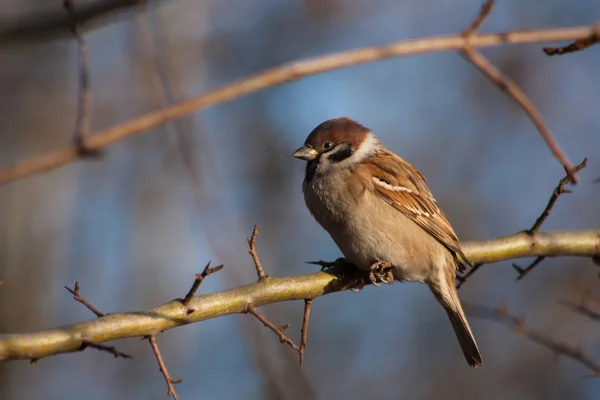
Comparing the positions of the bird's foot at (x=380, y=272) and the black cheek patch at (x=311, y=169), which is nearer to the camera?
the bird's foot at (x=380, y=272)

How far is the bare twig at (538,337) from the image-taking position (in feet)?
10.7

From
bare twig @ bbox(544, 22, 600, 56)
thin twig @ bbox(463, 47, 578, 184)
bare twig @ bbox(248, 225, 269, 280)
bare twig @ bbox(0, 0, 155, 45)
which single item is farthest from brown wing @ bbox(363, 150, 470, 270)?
bare twig @ bbox(0, 0, 155, 45)

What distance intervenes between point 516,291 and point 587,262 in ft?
2.86

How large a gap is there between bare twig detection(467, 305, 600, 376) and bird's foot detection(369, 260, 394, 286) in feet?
1.78

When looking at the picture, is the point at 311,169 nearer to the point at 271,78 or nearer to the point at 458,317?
the point at 458,317

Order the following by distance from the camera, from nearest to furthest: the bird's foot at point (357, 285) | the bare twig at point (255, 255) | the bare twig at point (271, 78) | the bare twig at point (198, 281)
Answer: the bare twig at point (271, 78) → the bare twig at point (198, 281) → the bare twig at point (255, 255) → the bird's foot at point (357, 285)

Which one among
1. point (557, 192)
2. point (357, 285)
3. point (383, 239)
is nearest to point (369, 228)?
point (383, 239)

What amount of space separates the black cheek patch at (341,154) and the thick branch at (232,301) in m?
0.92

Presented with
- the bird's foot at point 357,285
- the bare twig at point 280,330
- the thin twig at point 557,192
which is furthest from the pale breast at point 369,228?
the bare twig at point 280,330

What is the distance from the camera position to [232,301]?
2.74 meters

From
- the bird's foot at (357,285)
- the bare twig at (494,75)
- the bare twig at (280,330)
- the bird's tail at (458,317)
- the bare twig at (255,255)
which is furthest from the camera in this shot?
the bird's tail at (458,317)

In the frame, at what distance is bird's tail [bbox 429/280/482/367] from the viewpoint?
13.0ft

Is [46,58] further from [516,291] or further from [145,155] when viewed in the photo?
[516,291]

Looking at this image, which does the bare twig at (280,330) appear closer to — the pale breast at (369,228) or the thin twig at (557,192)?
the pale breast at (369,228)
